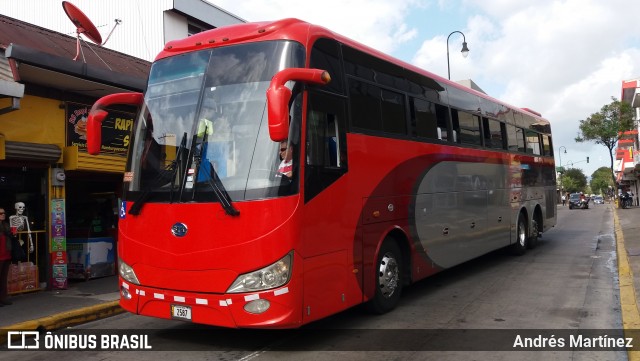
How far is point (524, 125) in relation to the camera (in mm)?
13391

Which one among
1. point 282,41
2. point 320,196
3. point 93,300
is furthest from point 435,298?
point 93,300

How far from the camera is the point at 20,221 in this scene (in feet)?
30.6

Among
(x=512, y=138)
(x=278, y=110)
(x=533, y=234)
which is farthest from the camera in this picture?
(x=533, y=234)

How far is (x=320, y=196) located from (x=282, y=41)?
174 cm

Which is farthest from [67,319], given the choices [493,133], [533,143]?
[533,143]

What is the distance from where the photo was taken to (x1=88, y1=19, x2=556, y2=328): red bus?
4996mm

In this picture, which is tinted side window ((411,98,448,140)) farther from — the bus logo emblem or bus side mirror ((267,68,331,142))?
the bus logo emblem

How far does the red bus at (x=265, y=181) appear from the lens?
5.00 meters

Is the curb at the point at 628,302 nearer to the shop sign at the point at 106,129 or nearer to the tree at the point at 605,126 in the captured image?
the shop sign at the point at 106,129

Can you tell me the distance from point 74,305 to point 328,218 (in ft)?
16.2

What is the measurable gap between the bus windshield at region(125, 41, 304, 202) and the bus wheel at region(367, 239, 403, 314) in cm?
226

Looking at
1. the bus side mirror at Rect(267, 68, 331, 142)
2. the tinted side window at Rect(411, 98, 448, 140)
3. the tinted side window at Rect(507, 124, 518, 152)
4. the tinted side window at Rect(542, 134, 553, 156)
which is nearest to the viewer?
the bus side mirror at Rect(267, 68, 331, 142)

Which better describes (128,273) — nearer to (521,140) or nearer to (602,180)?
(521,140)

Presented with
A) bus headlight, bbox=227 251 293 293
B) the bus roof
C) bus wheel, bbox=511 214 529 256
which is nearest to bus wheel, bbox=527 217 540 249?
bus wheel, bbox=511 214 529 256
